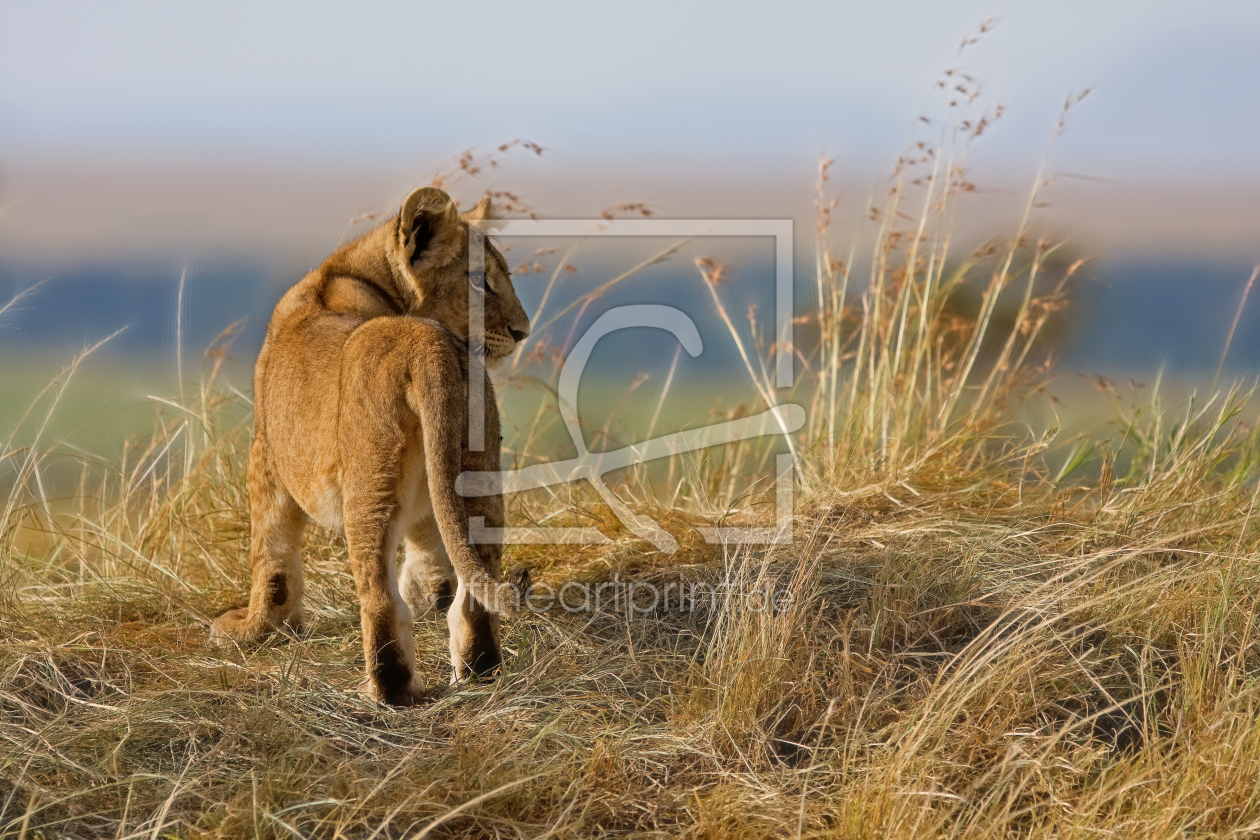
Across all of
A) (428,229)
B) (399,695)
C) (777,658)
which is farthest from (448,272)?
(777,658)

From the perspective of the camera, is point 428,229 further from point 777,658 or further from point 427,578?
point 777,658

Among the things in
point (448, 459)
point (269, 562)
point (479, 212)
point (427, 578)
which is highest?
point (479, 212)

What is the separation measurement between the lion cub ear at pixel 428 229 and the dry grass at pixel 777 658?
1263mm

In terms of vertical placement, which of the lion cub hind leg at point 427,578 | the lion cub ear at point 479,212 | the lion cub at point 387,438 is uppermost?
the lion cub ear at point 479,212

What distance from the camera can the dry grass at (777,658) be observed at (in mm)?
2703

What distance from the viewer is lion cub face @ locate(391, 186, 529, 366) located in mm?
3760

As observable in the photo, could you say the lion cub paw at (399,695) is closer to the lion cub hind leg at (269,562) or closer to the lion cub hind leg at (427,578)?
the lion cub hind leg at (427,578)

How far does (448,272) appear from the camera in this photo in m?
3.94

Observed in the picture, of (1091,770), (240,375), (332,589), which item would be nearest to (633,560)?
(332,589)

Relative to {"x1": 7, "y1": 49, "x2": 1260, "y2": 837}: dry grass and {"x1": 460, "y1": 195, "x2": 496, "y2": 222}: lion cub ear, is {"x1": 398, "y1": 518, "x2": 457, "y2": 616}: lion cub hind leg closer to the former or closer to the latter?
{"x1": 7, "y1": 49, "x2": 1260, "y2": 837}: dry grass

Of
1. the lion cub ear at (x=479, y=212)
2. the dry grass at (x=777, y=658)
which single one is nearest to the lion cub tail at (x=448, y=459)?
the dry grass at (x=777, y=658)

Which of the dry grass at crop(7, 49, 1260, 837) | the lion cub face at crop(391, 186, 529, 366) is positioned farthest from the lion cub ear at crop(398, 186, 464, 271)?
the dry grass at crop(7, 49, 1260, 837)

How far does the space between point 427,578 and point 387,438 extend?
3.29 feet

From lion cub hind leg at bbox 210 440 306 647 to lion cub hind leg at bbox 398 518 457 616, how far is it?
367 millimetres
